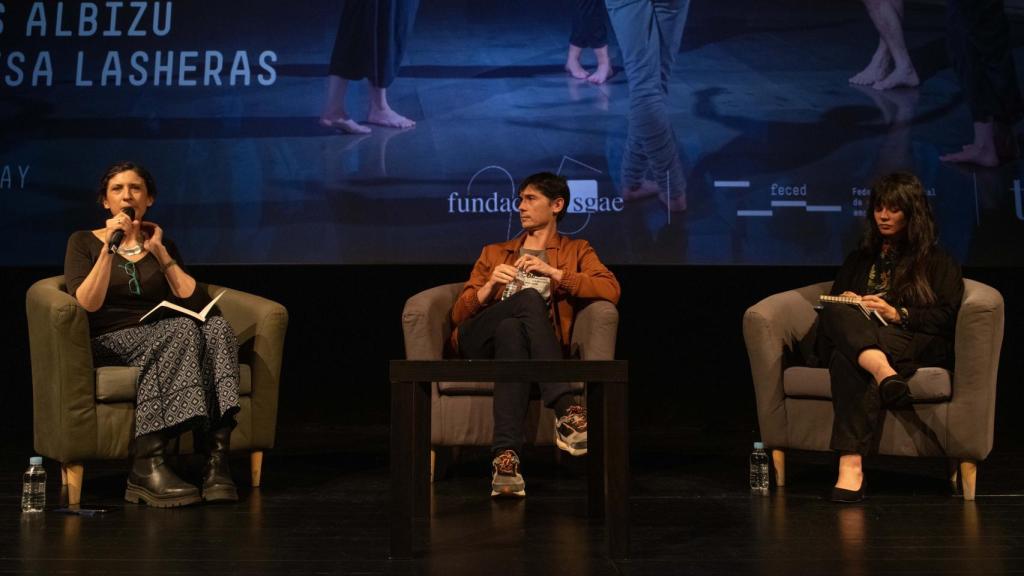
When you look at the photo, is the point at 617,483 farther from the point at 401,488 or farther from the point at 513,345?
the point at 513,345

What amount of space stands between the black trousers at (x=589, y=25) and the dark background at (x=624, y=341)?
1032mm

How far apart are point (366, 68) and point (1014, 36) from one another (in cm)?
282

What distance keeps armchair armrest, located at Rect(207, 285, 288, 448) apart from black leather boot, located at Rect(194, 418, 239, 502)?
0.16 metres

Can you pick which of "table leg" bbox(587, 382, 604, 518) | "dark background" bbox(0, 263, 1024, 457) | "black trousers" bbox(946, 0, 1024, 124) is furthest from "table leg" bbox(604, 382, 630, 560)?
"black trousers" bbox(946, 0, 1024, 124)

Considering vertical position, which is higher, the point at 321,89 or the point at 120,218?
the point at 321,89

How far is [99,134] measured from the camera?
4699 mm

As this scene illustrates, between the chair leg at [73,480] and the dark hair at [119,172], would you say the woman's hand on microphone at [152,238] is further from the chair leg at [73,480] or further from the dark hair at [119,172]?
the chair leg at [73,480]

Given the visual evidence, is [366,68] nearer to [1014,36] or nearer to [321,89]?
[321,89]

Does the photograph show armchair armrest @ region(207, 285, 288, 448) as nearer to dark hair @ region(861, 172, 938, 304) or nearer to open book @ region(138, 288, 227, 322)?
open book @ region(138, 288, 227, 322)

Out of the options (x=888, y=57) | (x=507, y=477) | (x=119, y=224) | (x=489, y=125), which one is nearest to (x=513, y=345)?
(x=507, y=477)

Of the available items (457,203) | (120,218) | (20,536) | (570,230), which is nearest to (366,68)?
(457,203)

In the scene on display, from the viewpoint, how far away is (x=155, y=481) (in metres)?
3.13

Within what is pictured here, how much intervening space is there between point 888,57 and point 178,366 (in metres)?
3.27

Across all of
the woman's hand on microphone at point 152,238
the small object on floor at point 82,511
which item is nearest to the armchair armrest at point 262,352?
the woman's hand on microphone at point 152,238
